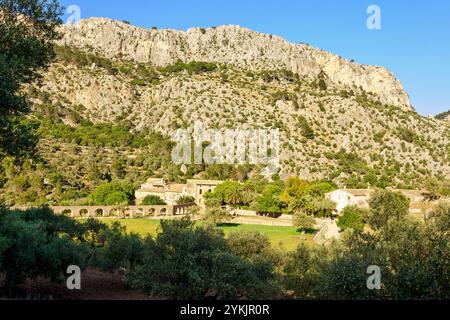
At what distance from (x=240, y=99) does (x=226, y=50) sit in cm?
4109

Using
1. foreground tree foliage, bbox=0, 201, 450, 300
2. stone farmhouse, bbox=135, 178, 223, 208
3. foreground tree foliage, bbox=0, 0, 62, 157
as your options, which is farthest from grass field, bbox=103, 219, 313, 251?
foreground tree foliage, bbox=0, 0, 62, 157

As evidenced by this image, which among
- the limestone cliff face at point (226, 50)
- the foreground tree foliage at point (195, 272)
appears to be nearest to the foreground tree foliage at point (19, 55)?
the foreground tree foliage at point (195, 272)

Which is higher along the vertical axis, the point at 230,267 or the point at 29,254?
the point at 29,254

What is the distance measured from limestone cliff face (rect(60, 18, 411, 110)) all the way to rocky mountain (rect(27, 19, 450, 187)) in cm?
40

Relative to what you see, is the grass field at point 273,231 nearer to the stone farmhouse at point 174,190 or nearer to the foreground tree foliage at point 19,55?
the stone farmhouse at point 174,190

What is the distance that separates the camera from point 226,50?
155000mm

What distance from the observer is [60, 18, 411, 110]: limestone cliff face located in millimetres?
149500

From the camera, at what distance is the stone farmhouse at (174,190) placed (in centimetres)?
8244

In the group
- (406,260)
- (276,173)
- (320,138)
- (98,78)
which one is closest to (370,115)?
(320,138)

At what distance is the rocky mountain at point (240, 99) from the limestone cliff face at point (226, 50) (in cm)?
40

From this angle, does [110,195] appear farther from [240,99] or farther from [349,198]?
[240,99]

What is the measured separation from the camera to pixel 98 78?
124938 millimetres

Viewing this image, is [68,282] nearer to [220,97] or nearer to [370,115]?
[220,97]

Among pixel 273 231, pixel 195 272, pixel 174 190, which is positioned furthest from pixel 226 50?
pixel 195 272
